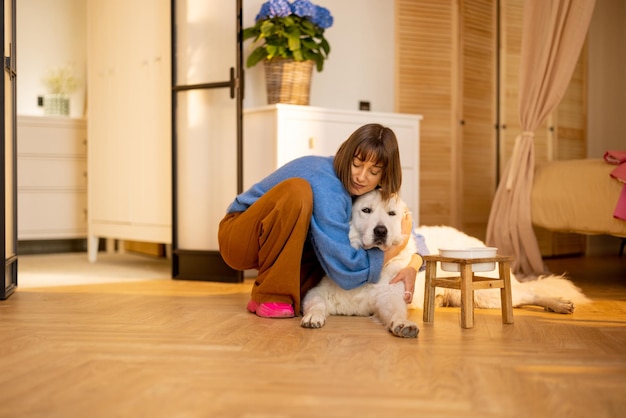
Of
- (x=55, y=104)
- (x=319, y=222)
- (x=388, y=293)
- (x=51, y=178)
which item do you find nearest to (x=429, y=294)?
(x=388, y=293)

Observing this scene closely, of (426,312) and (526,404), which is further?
(426,312)

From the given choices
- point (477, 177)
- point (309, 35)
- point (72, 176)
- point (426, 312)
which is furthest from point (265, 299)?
point (72, 176)

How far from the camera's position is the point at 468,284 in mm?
2400

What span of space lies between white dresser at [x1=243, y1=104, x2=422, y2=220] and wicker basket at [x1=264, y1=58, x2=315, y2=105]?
0.13m

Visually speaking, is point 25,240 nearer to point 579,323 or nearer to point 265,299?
point 265,299

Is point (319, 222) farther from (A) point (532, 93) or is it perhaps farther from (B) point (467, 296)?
(A) point (532, 93)

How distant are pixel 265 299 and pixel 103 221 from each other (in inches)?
105

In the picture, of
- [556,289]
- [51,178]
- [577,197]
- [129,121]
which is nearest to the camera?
[556,289]

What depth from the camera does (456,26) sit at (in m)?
5.09

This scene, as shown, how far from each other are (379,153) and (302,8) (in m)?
1.68

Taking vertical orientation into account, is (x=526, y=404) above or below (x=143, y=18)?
below

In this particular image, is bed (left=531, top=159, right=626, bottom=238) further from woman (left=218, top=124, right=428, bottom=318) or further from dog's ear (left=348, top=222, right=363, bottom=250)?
dog's ear (left=348, top=222, right=363, bottom=250)

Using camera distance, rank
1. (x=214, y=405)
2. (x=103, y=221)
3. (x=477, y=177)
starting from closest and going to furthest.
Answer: (x=214, y=405), (x=103, y=221), (x=477, y=177)

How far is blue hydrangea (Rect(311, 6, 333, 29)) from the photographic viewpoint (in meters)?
3.97
